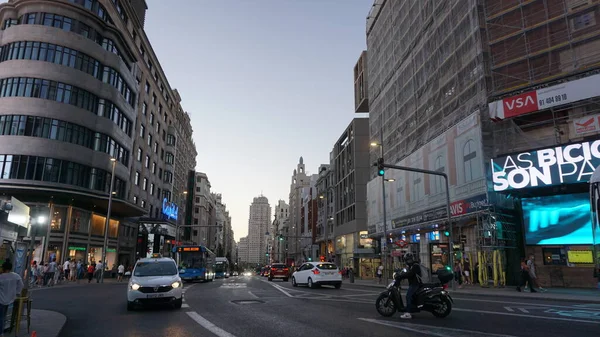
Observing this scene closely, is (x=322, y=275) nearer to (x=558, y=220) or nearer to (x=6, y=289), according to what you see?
(x=558, y=220)

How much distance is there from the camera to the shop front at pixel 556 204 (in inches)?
839

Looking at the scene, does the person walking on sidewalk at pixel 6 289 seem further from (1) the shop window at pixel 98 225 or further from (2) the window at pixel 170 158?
(2) the window at pixel 170 158

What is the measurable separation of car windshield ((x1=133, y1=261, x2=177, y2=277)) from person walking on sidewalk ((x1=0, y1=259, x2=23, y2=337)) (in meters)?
5.79

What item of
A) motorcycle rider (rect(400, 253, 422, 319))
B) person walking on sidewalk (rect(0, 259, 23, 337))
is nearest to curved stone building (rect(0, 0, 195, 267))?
person walking on sidewalk (rect(0, 259, 23, 337))

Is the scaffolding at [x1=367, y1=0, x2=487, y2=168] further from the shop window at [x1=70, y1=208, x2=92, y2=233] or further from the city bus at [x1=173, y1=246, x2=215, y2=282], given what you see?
the shop window at [x1=70, y1=208, x2=92, y2=233]

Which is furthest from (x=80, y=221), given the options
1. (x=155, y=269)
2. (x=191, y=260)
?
(x=155, y=269)

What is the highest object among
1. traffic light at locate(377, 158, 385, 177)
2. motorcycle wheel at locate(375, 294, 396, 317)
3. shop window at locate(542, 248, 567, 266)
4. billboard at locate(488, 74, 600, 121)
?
billboard at locate(488, 74, 600, 121)

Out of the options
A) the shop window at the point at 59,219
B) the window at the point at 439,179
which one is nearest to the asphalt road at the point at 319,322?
the window at the point at 439,179

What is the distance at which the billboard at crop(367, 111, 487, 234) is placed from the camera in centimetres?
2542

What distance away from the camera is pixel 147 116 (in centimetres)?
5538

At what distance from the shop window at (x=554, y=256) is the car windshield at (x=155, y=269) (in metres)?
20.6

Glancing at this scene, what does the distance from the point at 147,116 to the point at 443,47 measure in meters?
40.0

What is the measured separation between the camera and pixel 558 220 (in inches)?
893

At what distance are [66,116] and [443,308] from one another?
35241 millimetres
